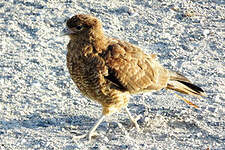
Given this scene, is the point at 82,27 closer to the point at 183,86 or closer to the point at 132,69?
the point at 132,69

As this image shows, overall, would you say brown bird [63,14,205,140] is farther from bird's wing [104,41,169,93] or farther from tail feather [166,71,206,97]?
tail feather [166,71,206,97]

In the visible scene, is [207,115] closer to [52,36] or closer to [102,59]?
[102,59]

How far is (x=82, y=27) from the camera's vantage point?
19.6ft

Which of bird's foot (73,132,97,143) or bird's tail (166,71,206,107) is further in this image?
bird's tail (166,71,206,107)

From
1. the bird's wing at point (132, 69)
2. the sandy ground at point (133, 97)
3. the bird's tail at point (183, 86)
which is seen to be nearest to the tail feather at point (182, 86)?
the bird's tail at point (183, 86)

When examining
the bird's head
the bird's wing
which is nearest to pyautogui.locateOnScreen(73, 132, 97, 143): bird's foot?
the bird's wing

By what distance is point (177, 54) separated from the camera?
A: 8.16 m

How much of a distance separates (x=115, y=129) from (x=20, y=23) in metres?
3.07

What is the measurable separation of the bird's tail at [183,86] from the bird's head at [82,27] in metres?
1.18

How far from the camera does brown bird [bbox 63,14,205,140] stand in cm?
585

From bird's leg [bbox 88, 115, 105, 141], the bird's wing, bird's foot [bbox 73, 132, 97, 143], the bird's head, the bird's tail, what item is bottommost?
bird's foot [bbox 73, 132, 97, 143]

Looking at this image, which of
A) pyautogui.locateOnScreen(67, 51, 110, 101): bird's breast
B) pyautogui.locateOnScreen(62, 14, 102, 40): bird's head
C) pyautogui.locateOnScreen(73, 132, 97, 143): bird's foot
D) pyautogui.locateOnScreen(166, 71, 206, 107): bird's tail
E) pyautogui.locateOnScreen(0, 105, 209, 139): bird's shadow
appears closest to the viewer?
pyautogui.locateOnScreen(67, 51, 110, 101): bird's breast

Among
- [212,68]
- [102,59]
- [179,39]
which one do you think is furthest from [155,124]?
[179,39]

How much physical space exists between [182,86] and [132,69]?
0.79 meters
